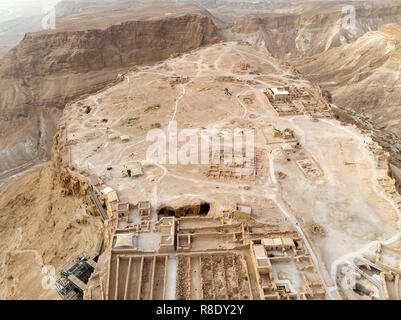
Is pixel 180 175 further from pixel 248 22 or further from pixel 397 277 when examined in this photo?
pixel 248 22

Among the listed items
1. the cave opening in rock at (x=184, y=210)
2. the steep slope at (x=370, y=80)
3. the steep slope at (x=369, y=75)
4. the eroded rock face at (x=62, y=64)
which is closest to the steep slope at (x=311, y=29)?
the steep slope at (x=369, y=75)

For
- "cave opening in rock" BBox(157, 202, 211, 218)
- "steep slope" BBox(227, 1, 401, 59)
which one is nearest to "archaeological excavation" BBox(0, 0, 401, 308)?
"cave opening in rock" BBox(157, 202, 211, 218)

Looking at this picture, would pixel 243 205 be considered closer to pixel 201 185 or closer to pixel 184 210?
pixel 201 185

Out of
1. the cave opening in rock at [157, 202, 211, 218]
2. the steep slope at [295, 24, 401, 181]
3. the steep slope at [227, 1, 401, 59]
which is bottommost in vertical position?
the cave opening in rock at [157, 202, 211, 218]

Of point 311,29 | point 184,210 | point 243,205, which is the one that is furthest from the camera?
point 311,29

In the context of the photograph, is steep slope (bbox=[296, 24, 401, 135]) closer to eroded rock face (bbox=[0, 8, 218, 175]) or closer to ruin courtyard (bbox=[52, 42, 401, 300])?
ruin courtyard (bbox=[52, 42, 401, 300])

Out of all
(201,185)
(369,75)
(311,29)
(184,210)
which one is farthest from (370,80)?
(184,210)

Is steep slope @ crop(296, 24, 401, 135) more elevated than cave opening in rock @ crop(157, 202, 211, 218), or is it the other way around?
steep slope @ crop(296, 24, 401, 135)

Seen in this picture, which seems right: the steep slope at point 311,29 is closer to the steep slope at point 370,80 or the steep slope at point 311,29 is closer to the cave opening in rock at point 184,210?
the steep slope at point 370,80
